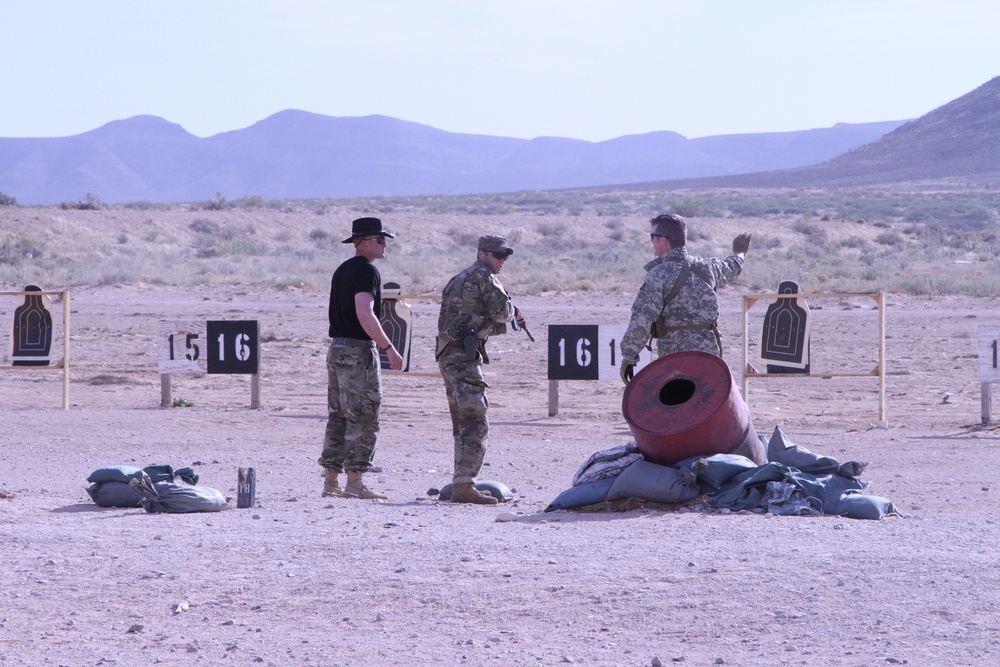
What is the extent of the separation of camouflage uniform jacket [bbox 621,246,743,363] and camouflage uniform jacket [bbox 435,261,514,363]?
855mm

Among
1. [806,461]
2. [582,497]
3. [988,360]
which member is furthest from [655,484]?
[988,360]

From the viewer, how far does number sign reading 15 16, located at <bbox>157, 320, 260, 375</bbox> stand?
1466cm

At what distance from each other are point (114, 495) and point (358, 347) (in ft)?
6.14

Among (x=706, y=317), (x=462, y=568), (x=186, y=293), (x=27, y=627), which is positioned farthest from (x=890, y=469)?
(x=186, y=293)

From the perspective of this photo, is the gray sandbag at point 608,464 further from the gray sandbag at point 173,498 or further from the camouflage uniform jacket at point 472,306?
the gray sandbag at point 173,498

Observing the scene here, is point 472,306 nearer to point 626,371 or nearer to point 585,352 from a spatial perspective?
point 626,371

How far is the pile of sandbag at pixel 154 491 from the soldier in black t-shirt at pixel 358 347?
3.22 feet

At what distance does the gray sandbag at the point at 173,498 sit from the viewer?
8148 mm

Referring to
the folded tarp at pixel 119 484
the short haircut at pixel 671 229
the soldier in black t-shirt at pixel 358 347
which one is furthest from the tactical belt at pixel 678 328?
the folded tarp at pixel 119 484

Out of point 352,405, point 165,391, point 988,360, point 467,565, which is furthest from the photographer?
point 165,391

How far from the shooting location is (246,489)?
838cm

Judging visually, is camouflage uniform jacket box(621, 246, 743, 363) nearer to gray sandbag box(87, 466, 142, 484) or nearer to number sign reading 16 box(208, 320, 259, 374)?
gray sandbag box(87, 466, 142, 484)

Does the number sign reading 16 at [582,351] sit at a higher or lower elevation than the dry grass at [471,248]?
lower

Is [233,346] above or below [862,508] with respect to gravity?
above
